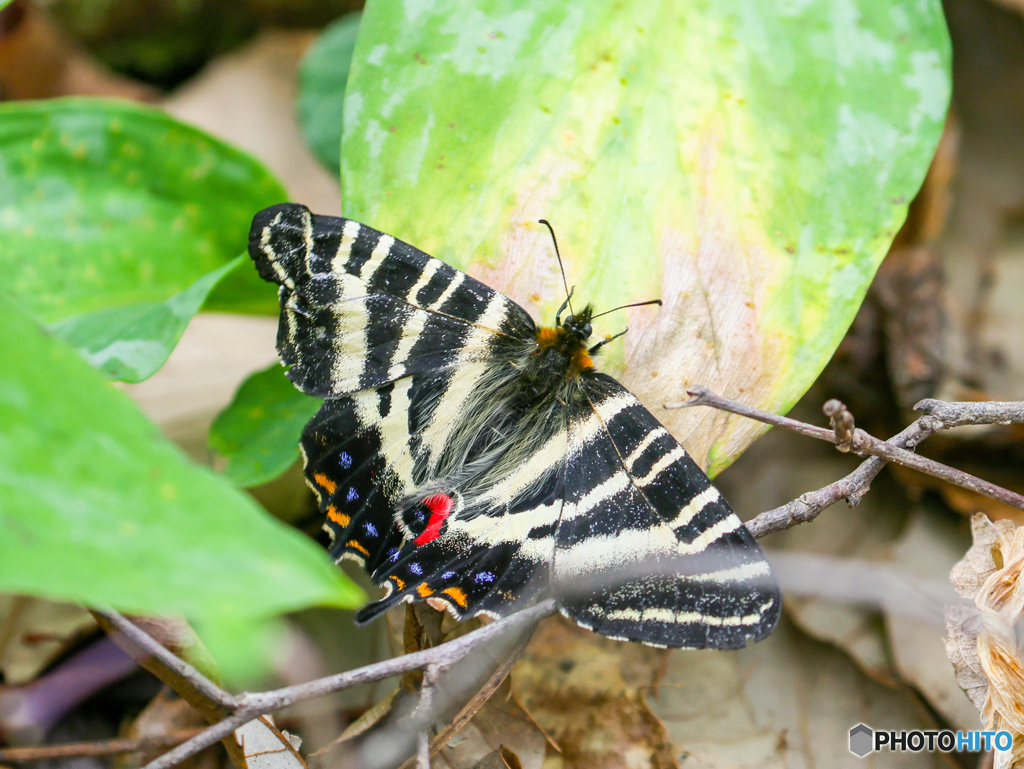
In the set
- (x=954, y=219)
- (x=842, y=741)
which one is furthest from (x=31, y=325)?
(x=954, y=219)

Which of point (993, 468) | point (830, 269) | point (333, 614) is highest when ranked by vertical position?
point (830, 269)

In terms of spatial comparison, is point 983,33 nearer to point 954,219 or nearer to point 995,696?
point 954,219

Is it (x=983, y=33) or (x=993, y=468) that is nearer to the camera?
(x=993, y=468)

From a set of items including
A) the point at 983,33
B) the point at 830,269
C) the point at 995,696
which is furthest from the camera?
the point at 983,33

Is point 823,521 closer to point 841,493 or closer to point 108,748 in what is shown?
point 841,493

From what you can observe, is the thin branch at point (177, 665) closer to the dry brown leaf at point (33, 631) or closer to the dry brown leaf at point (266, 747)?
the dry brown leaf at point (266, 747)

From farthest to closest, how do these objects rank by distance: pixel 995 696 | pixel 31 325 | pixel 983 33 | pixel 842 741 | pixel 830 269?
pixel 983 33 → pixel 842 741 → pixel 830 269 → pixel 995 696 → pixel 31 325
